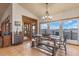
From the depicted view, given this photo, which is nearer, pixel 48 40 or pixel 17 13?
pixel 17 13

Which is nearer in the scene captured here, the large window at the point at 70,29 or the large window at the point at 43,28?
the large window at the point at 70,29

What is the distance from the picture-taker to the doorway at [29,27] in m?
2.42

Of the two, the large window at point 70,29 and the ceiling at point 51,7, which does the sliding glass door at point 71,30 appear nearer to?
the large window at point 70,29

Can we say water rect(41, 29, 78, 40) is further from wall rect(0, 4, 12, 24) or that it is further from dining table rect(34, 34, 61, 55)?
wall rect(0, 4, 12, 24)

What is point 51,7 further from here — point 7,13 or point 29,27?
point 7,13

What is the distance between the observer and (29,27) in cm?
252

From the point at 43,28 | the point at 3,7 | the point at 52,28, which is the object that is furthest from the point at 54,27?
the point at 3,7

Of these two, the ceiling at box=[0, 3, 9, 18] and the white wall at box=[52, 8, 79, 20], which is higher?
the ceiling at box=[0, 3, 9, 18]

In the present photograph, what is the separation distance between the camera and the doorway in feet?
7.93

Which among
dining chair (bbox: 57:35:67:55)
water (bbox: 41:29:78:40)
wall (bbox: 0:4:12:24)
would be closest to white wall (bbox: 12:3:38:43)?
wall (bbox: 0:4:12:24)

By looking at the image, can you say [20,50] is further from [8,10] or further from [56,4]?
[56,4]

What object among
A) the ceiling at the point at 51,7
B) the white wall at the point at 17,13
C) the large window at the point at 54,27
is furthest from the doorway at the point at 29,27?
the large window at the point at 54,27

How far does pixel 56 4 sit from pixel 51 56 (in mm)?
1174

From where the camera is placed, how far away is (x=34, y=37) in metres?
2.45
